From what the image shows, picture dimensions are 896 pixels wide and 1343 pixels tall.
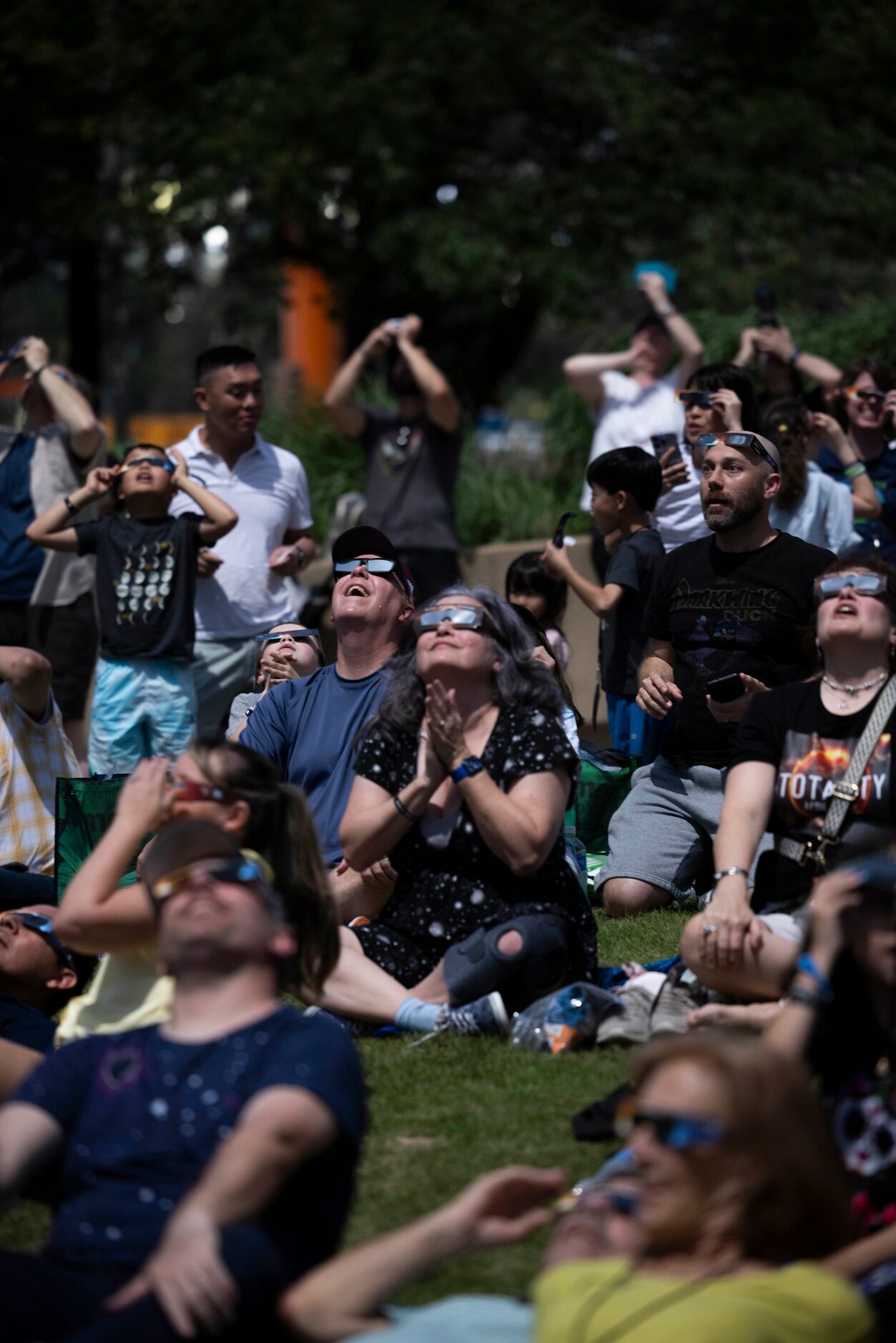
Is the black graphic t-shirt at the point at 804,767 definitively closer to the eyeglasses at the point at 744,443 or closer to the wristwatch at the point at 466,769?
the wristwatch at the point at 466,769

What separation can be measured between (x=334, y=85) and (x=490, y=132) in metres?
2.09

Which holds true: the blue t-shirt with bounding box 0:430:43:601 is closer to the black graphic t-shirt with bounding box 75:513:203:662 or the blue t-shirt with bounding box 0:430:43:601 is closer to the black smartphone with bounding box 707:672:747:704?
the black graphic t-shirt with bounding box 75:513:203:662

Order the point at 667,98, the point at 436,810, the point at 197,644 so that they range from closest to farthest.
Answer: the point at 436,810 → the point at 197,644 → the point at 667,98

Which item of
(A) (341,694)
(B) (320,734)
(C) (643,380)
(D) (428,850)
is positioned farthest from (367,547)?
(C) (643,380)

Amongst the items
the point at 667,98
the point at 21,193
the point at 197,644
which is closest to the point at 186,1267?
the point at 197,644

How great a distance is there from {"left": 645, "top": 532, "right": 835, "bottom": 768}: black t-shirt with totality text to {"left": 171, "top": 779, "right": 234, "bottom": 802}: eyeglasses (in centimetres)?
232

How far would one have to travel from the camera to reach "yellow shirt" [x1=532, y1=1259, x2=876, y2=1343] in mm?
2693

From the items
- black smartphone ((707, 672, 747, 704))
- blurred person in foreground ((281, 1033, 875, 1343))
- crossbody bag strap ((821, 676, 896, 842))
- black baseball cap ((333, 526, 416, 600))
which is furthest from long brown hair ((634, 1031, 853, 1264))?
black baseball cap ((333, 526, 416, 600))

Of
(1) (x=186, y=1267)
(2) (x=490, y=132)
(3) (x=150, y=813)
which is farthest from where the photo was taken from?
(2) (x=490, y=132)

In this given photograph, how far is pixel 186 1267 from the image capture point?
288cm

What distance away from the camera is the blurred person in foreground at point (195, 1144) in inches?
115

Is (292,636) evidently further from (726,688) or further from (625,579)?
(726,688)

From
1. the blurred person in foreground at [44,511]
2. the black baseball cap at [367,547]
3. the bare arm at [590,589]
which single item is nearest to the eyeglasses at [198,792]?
the black baseball cap at [367,547]

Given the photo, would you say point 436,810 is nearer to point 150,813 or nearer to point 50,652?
point 150,813
